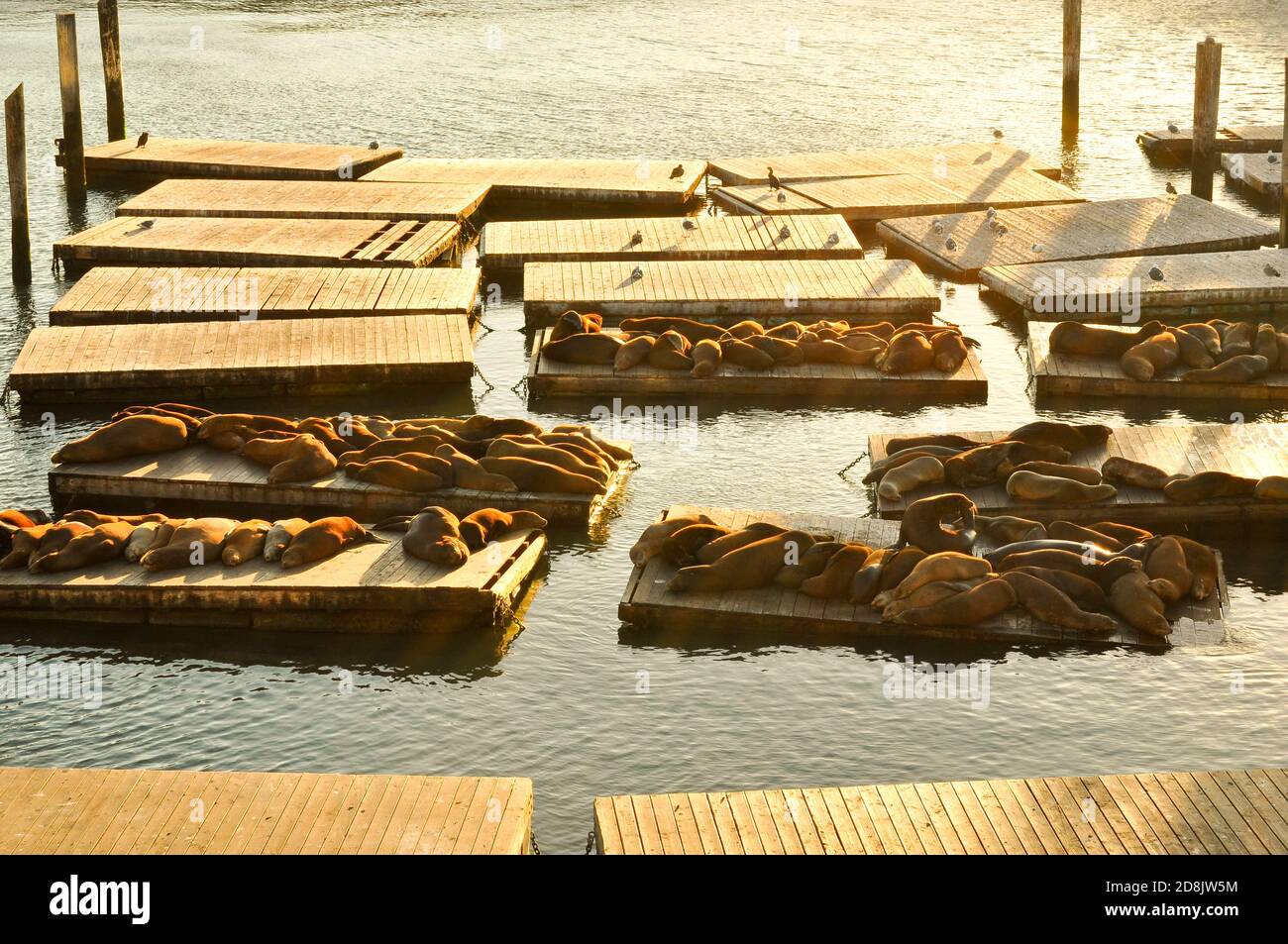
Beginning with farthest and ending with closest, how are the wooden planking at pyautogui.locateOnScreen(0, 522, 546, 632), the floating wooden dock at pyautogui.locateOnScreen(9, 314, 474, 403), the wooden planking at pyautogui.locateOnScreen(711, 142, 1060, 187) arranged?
the wooden planking at pyautogui.locateOnScreen(711, 142, 1060, 187), the floating wooden dock at pyautogui.locateOnScreen(9, 314, 474, 403), the wooden planking at pyautogui.locateOnScreen(0, 522, 546, 632)

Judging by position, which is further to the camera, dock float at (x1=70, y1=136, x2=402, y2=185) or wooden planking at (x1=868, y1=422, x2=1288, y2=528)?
dock float at (x1=70, y1=136, x2=402, y2=185)

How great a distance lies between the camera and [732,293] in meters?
22.4

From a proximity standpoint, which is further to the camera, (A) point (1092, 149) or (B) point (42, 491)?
(A) point (1092, 149)

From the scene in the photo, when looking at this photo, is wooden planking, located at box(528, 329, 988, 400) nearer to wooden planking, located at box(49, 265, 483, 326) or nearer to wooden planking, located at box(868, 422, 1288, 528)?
wooden planking, located at box(868, 422, 1288, 528)

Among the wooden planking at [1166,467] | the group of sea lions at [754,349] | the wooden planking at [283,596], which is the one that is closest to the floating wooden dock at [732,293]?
the group of sea lions at [754,349]

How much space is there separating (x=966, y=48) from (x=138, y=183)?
30484mm

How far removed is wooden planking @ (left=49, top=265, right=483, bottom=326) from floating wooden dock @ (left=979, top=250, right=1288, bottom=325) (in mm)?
7808

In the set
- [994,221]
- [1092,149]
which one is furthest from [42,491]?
[1092,149]

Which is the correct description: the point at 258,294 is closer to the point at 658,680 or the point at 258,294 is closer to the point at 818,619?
the point at 658,680

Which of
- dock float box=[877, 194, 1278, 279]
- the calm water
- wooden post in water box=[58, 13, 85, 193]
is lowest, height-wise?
the calm water

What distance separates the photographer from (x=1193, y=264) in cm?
2350

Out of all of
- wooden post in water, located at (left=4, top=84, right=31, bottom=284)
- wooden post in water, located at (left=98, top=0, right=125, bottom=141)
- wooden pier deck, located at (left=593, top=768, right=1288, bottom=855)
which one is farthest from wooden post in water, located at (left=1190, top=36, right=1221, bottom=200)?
wooden post in water, located at (left=98, top=0, right=125, bottom=141)

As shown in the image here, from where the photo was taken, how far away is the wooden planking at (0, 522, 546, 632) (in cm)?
1331
